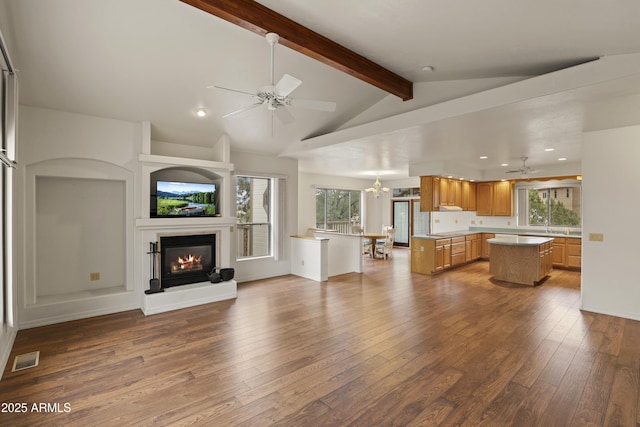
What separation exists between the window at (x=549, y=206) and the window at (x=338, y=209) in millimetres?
5019

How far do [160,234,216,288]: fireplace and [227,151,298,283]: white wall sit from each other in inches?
25.6

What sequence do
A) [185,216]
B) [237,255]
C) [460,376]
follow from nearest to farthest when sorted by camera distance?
[460,376] < [185,216] < [237,255]

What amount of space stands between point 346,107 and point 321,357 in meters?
3.66

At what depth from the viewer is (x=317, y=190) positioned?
395 inches

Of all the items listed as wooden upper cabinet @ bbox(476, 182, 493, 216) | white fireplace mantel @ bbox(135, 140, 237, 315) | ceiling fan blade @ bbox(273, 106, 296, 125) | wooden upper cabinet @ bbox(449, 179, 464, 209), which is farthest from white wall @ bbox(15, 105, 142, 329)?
wooden upper cabinet @ bbox(476, 182, 493, 216)

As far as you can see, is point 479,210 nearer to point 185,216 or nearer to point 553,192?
point 553,192

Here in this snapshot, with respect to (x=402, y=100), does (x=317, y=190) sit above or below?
below

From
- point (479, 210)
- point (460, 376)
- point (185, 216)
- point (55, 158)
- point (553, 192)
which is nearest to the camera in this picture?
point (460, 376)

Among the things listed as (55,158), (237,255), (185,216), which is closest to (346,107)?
(185,216)

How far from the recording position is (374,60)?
11.7 feet

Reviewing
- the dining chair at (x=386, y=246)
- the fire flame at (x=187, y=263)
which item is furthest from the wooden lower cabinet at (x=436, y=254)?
the fire flame at (x=187, y=263)

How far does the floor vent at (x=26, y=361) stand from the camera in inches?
114

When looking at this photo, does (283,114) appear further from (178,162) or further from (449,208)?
(449,208)

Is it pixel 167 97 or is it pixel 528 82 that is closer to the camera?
pixel 528 82
